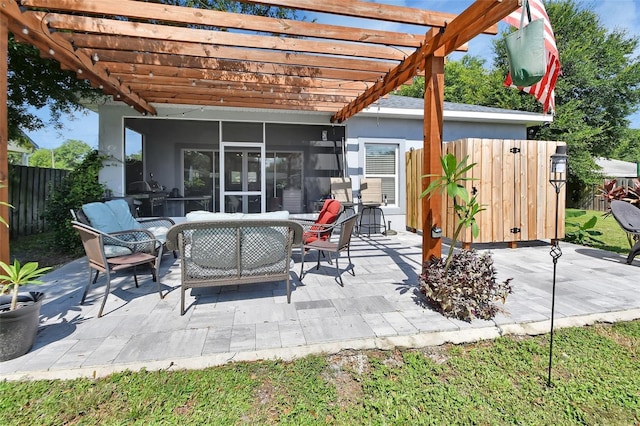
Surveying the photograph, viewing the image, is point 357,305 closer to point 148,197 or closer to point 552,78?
point 552,78

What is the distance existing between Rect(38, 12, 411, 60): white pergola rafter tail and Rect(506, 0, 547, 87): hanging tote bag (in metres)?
1.67

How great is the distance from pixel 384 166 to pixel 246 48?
4786 mm

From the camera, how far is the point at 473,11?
2.71m

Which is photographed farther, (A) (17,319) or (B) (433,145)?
(B) (433,145)

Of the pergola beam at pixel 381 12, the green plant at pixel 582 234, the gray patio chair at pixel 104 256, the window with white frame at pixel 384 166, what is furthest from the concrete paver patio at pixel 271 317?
the window with white frame at pixel 384 166

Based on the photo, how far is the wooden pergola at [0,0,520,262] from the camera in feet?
9.54

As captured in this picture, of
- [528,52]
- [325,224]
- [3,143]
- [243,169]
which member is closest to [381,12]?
[528,52]

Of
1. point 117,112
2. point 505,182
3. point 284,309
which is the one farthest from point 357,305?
point 117,112

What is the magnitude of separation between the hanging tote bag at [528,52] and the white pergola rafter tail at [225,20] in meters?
1.26

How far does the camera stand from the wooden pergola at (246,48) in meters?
2.91

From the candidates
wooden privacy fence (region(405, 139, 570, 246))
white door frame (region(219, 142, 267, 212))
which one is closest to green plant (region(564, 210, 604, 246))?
wooden privacy fence (region(405, 139, 570, 246))

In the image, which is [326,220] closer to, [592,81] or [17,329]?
[17,329]

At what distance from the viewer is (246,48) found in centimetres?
390

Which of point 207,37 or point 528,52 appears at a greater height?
point 207,37
